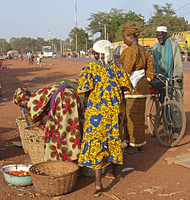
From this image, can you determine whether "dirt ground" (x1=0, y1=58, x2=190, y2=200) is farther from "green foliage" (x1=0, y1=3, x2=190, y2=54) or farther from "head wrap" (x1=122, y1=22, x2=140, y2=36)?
"green foliage" (x1=0, y1=3, x2=190, y2=54)

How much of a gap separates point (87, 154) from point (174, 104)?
7.98 ft

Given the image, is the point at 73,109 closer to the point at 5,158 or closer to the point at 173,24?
the point at 5,158

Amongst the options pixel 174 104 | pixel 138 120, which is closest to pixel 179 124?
pixel 174 104

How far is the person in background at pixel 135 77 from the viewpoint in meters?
5.37

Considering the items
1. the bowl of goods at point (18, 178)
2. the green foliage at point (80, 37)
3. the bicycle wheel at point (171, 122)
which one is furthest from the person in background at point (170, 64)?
the green foliage at point (80, 37)

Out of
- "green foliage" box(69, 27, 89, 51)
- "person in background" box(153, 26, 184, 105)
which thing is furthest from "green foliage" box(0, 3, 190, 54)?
"person in background" box(153, 26, 184, 105)

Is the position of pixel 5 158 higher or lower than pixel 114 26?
lower

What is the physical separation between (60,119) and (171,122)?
2530 mm

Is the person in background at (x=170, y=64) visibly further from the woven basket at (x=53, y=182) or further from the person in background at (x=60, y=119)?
the woven basket at (x=53, y=182)

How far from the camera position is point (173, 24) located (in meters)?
64.5

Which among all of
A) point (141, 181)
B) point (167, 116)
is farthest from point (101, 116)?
point (167, 116)

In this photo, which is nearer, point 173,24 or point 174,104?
point 174,104

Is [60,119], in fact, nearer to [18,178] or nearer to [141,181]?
[18,178]

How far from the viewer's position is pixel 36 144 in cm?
471
